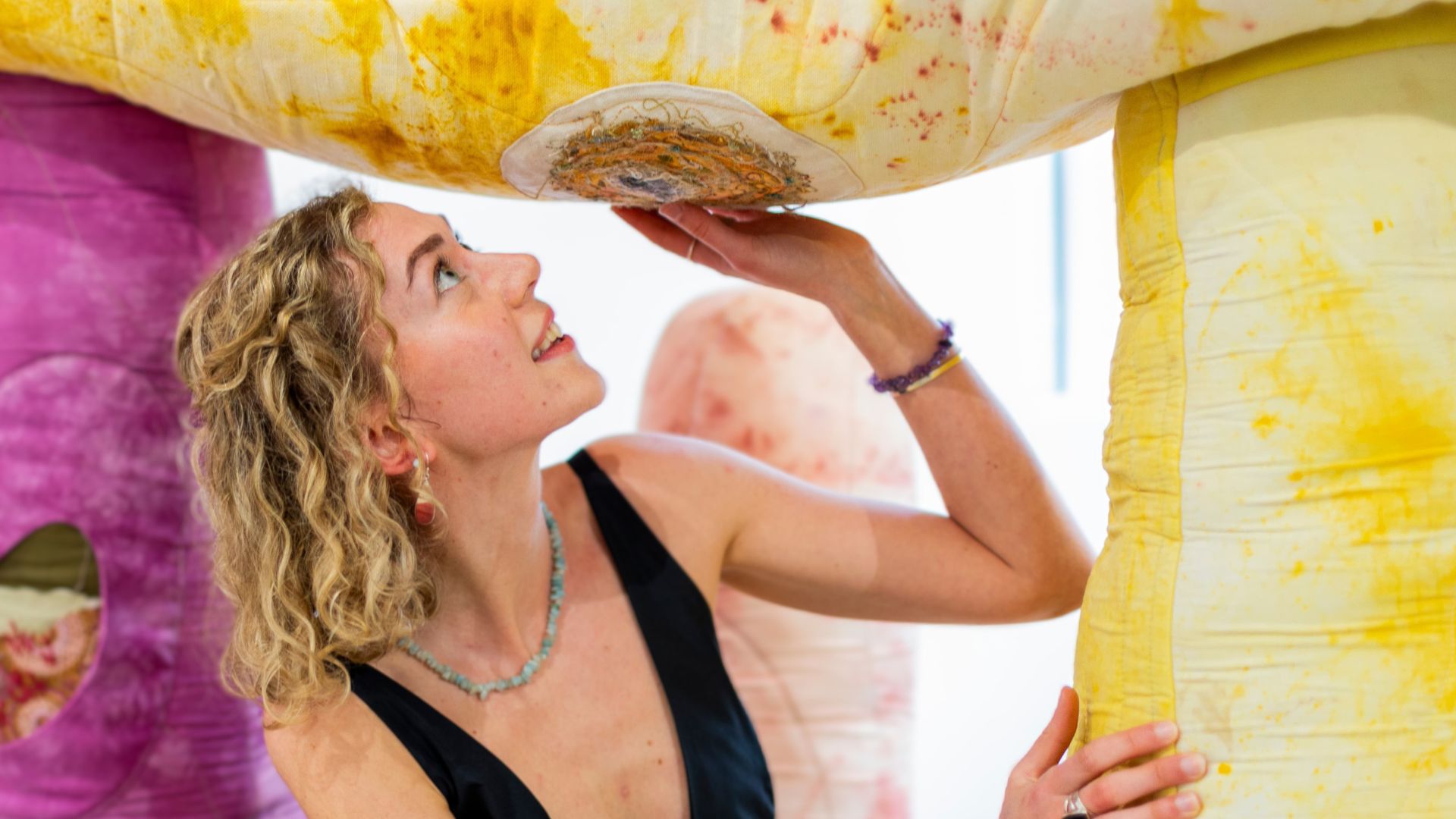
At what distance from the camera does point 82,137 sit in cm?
138

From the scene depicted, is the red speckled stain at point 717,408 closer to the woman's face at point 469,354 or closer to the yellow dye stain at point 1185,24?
the woman's face at point 469,354

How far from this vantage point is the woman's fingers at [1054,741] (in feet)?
3.24

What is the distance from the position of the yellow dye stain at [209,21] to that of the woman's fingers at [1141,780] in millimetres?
896

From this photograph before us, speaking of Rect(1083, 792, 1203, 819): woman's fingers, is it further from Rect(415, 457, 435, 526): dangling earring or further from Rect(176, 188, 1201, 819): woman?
Rect(415, 457, 435, 526): dangling earring

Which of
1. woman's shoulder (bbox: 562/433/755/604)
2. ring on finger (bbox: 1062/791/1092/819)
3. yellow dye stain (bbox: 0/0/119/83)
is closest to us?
ring on finger (bbox: 1062/791/1092/819)

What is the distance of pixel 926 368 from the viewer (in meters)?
1.34

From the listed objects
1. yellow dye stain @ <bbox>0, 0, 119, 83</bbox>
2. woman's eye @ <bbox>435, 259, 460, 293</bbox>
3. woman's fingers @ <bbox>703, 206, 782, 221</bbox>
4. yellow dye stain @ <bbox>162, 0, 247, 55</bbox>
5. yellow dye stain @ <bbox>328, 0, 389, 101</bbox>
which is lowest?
woman's eye @ <bbox>435, 259, 460, 293</bbox>

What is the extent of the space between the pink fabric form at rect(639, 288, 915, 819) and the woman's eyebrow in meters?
0.67

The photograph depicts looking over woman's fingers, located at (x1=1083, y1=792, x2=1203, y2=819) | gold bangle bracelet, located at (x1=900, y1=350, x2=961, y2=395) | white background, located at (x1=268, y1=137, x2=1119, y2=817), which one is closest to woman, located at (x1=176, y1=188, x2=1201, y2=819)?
gold bangle bracelet, located at (x1=900, y1=350, x2=961, y2=395)

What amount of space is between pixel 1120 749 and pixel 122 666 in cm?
107

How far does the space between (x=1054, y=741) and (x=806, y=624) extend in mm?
845

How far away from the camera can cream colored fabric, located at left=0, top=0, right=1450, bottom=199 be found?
2.79ft

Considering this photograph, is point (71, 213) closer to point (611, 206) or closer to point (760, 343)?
point (611, 206)

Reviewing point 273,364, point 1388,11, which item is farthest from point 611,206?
point 1388,11
